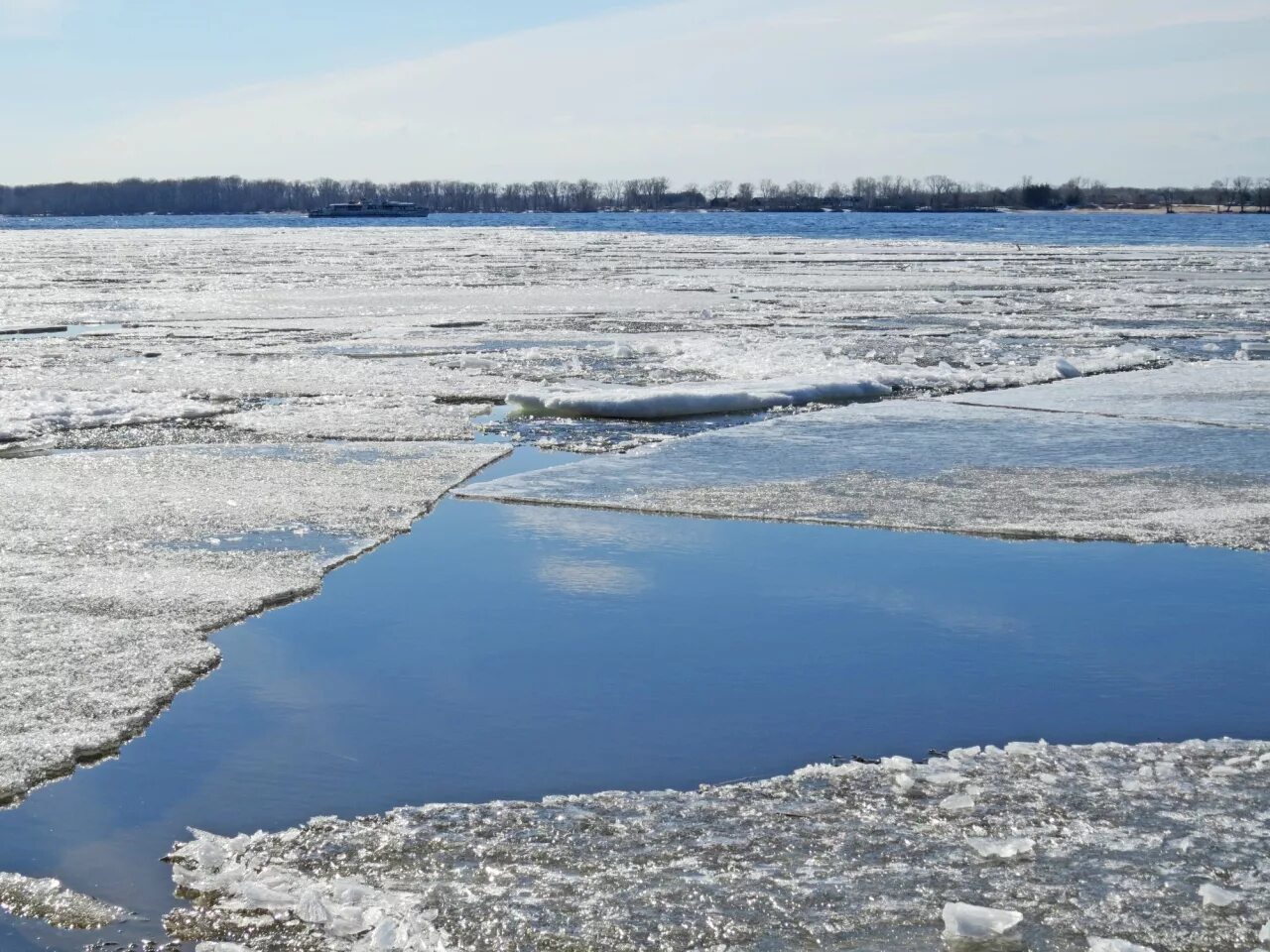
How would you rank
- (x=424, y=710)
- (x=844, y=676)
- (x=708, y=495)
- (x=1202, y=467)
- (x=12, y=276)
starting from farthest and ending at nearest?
(x=12, y=276)
(x=1202, y=467)
(x=708, y=495)
(x=844, y=676)
(x=424, y=710)

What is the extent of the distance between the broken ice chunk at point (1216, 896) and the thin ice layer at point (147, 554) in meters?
2.66

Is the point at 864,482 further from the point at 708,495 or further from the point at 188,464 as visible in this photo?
the point at 188,464

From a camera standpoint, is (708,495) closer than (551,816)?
No

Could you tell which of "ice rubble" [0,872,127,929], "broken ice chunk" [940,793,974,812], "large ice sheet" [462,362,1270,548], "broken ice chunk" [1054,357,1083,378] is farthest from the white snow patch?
"ice rubble" [0,872,127,929]

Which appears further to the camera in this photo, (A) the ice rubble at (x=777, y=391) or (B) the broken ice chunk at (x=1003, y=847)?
(A) the ice rubble at (x=777, y=391)

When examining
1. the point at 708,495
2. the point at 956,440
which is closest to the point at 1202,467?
the point at 956,440

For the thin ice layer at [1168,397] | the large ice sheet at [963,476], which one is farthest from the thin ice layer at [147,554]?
the thin ice layer at [1168,397]

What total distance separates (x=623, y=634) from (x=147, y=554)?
2127 millimetres

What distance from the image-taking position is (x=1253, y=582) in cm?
512

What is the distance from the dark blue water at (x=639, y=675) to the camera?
10.6ft

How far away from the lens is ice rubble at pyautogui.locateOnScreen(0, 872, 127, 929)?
2.61 m

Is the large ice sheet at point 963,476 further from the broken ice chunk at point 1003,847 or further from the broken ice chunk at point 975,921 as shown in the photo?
the broken ice chunk at point 975,921

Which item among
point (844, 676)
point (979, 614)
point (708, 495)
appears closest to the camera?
point (844, 676)

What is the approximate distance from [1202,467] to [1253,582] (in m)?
2.26
